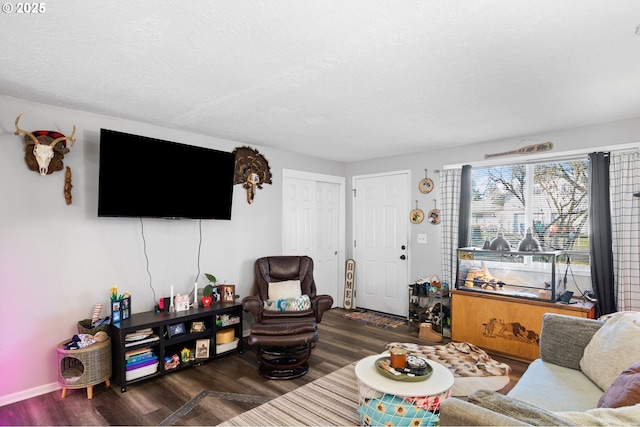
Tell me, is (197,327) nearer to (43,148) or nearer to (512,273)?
(43,148)

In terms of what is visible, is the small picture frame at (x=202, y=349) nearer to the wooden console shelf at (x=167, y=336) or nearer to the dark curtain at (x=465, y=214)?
the wooden console shelf at (x=167, y=336)

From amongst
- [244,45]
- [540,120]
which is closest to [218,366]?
[244,45]

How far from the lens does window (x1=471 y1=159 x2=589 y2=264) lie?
3.64 metres

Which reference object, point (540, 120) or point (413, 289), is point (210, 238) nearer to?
point (413, 289)

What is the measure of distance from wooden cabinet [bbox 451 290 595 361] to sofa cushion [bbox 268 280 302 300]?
181cm

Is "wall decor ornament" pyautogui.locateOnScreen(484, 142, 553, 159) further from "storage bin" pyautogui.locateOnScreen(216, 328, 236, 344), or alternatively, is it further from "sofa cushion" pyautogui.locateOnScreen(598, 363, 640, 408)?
"storage bin" pyautogui.locateOnScreen(216, 328, 236, 344)

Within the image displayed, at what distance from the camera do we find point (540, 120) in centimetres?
333

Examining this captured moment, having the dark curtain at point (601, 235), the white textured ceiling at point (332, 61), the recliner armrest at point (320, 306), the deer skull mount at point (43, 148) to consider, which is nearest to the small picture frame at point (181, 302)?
the recliner armrest at point (320, 306)

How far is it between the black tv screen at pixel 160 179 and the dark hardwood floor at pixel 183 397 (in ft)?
4.84

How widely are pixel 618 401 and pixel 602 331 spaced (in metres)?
1.07

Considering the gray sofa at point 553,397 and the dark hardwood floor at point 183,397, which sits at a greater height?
the gray sofa at point 553,397

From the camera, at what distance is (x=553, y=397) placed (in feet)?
6.13

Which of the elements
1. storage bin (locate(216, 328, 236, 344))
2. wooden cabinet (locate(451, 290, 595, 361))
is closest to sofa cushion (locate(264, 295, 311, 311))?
storage bin (locate(216, 328, 236, 344))

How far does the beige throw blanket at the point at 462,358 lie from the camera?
3.16 m
